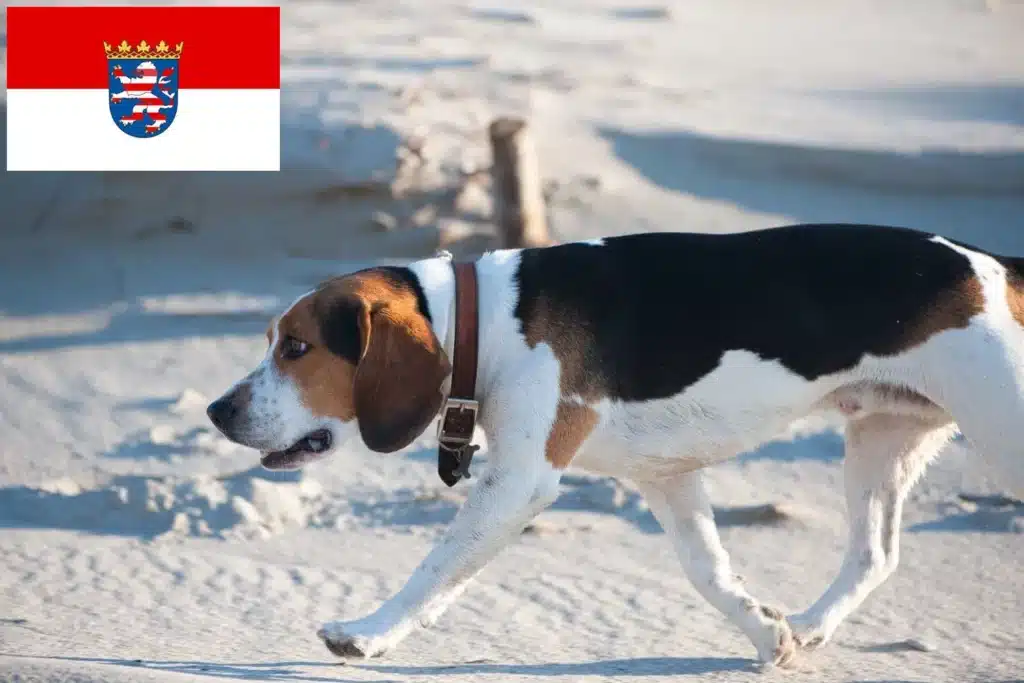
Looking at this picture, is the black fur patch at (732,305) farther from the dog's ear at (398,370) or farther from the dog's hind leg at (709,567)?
the dog's hind leg at (709,567)

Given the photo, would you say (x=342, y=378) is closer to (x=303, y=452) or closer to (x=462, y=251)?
(x=303, y=452)

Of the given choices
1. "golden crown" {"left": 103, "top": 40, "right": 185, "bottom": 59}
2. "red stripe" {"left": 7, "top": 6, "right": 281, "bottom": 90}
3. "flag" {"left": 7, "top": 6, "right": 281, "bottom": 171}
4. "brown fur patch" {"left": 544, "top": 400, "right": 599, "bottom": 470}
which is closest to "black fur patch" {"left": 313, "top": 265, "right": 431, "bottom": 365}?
"brown fur patch" {"left": 544, "top": 400, "right": 599, "bottom": 470}

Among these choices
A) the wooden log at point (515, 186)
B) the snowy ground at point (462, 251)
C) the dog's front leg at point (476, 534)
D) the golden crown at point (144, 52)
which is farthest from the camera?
the wooden log at point (515, 186)

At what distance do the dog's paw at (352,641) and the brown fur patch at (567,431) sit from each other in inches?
30.5

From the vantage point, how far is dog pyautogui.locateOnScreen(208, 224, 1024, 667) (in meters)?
4.62

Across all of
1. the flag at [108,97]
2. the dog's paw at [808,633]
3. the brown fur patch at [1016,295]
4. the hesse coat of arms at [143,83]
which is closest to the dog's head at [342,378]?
the dog's paw at [808,633]

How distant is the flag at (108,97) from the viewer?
12.6 m

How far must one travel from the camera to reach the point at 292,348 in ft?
15.2

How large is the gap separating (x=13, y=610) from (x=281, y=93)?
980 cm

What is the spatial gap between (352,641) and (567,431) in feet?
3.03

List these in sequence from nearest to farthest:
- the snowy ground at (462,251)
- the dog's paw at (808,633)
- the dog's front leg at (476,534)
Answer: the dog's front leg at (476,534) → the dog's paw at (808,633) → the snowy ground at (462,251)

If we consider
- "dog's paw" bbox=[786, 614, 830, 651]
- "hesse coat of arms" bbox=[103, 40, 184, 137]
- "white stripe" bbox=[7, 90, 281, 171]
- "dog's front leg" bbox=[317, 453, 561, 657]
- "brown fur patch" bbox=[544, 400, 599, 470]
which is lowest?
"dog's paw" bbox=[786, 614, 830, 651]

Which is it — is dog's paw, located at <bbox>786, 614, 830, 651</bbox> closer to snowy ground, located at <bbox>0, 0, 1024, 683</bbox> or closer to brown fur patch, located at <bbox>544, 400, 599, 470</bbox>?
snowy ground, located at <bbox>0, 0, 1024, 683</bbox>

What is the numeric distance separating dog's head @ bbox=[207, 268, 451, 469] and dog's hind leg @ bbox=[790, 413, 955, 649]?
1786 millimetres
